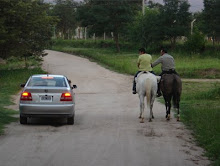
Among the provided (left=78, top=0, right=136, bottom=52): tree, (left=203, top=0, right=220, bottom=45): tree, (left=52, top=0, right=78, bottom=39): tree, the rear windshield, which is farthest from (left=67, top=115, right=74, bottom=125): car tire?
(left=52, top=0, right=78, bottom=39): tree

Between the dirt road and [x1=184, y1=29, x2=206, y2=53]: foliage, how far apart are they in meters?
34.8

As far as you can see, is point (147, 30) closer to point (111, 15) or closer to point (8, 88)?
point (111, 15)

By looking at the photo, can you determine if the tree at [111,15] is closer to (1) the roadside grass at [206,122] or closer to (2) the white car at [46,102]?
(1) the roadside grass at [206,122]

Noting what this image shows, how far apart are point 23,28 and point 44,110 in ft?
77.0

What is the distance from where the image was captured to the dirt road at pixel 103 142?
9.95 meters

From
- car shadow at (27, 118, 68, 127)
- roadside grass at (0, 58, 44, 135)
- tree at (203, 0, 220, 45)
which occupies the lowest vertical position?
roadside grass at (0, 58, 44, 135)

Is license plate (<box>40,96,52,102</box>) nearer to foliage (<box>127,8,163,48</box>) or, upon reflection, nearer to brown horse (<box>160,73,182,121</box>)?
brown horse (<box>160,73,182,121</box>)

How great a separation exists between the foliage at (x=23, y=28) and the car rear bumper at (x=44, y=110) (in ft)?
60.4

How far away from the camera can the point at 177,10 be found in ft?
207

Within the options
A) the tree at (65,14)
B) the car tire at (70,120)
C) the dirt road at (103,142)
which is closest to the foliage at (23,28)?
the dirt road at (103,142)

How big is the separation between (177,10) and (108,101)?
4094 cm

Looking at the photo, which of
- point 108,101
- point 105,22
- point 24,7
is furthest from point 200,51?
point 108,101

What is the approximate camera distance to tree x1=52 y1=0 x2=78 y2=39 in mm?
100688

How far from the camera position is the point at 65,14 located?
10238 centimetres
